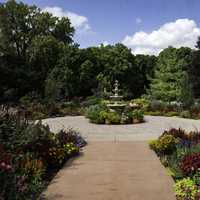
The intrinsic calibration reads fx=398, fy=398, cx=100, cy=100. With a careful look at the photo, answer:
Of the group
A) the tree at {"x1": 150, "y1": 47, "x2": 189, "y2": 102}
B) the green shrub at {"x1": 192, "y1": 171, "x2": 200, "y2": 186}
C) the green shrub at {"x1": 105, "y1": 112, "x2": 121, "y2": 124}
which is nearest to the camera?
the green shrub at {"x1": 192, "y1": 171, "x2": 200, "y2": 186}

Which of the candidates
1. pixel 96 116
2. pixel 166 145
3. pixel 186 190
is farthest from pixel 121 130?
pixel 186 190

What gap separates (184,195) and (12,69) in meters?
28.1

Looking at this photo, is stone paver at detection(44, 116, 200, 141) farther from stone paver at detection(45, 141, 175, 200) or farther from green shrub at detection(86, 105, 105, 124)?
stone paver at detection(45, 141, 175, 200)

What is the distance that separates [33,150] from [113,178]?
2.00 metres

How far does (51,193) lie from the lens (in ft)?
20.3

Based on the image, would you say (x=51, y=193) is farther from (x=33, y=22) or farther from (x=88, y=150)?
(x=33, y=22)

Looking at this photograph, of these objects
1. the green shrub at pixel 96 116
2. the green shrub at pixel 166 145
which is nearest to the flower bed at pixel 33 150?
the green shrub at pixel 166 145

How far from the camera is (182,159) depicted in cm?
750

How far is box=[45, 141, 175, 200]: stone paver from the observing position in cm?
610

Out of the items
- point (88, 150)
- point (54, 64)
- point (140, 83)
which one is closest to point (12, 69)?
Answer: point (54, 64)

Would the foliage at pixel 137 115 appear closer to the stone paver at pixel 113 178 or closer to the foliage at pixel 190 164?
the stone paver at pixel 113 178

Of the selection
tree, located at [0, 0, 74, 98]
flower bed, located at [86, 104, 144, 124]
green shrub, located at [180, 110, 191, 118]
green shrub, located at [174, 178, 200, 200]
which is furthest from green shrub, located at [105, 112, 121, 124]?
tree, located at [0, 0, 74, 98]

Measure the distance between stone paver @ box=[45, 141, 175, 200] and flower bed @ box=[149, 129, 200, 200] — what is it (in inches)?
7.3

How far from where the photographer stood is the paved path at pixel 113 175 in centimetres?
614
